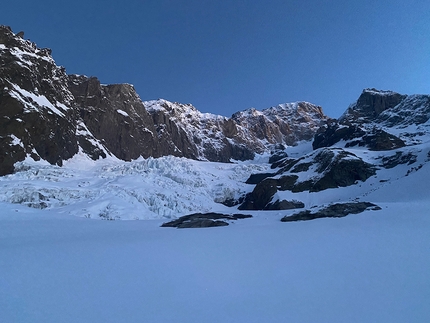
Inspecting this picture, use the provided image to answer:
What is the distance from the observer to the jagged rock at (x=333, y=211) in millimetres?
14391

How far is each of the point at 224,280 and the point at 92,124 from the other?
73.5m

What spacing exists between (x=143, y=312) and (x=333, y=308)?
9.31 ft

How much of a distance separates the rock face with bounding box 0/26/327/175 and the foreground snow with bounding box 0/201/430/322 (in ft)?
121

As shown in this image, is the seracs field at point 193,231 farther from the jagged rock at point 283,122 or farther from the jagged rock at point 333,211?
the jagged rock at point 283,122

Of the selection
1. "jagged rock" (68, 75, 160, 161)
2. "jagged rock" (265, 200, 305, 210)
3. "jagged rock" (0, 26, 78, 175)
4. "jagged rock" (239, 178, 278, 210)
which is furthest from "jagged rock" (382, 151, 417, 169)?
"jagged rock" (68, 75, 160, 161)

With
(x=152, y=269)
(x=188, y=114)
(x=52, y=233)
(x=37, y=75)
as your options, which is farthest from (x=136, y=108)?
(x=152, y=269)

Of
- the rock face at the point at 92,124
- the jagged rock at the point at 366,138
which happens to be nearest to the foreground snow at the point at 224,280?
the rock face at the point at 92,124

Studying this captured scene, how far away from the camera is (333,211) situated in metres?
14.9

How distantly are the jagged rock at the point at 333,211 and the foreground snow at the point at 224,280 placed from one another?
627cm

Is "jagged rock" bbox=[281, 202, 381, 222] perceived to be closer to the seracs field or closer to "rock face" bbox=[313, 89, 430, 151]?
the seracs field

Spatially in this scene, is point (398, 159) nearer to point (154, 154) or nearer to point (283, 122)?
point (154, 154)

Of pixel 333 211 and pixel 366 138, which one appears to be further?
pixel 366 138

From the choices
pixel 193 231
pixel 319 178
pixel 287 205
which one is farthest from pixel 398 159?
pixel 193 231

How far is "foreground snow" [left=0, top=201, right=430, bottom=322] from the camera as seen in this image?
3.89 metres
